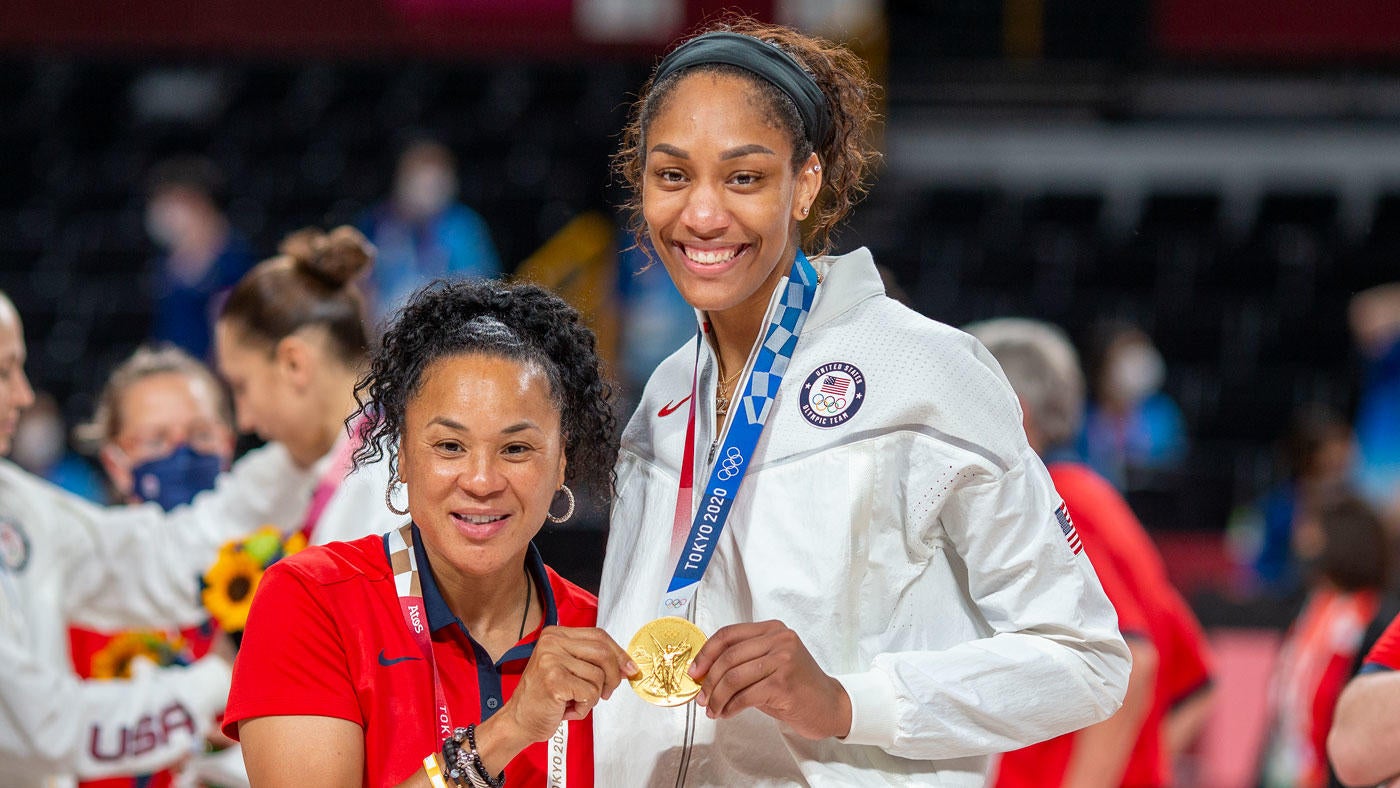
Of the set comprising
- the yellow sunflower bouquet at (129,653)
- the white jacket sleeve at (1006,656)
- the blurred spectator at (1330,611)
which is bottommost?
the blurred spectator at (1330,611)

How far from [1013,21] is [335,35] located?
571cm

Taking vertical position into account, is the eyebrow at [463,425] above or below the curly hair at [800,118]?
below

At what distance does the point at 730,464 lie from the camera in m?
2.32

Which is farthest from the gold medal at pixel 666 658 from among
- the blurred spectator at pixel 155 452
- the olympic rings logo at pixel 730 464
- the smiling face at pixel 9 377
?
the blurred spectator at pixel 155 452

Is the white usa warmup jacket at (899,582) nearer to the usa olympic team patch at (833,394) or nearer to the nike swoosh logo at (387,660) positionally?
the usa olympic team patch at (833,394)

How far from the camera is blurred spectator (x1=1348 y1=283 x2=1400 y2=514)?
28.0 ft

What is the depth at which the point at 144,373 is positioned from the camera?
169 inches

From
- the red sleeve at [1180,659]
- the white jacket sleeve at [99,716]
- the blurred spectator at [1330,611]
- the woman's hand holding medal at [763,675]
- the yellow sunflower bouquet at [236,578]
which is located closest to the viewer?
the woman's hand holding medal at [763,675]

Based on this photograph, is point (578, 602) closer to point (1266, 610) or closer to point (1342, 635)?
point (1342, 635)

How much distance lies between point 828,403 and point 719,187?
0.35 m

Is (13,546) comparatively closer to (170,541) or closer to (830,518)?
(170,541)

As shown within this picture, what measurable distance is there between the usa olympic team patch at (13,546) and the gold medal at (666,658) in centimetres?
182

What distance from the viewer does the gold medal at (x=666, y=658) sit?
2.09 m

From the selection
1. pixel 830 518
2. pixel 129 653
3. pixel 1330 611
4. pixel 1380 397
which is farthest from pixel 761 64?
pixel 1380 397
